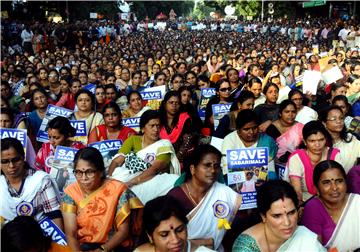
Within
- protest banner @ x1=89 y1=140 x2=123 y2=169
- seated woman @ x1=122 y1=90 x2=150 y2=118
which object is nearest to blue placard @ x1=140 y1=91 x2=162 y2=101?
seated woman @ x1=122 y1=90 x2=150 y2=118

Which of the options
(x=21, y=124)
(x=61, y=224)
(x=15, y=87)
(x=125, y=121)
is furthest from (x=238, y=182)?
(x=15, y=87)

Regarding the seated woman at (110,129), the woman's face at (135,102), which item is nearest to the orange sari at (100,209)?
the seated woman at (110,129)

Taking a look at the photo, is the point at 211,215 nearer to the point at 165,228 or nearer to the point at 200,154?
the point at 200,154

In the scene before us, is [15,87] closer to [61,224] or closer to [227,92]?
[227,92]

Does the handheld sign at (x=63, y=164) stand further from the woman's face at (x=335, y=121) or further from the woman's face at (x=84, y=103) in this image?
the woman's face at (x=335, y=121)

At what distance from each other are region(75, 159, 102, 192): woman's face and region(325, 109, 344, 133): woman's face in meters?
2.36

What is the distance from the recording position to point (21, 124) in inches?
A: 219

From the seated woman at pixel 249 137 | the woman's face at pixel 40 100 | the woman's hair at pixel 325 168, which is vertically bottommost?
the woman's hair at pixel 325 168

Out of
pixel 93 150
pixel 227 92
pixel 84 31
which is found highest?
pixel 84 31

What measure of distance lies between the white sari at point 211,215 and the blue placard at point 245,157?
0.43 m

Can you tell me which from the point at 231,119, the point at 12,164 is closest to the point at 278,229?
the point at 12,164

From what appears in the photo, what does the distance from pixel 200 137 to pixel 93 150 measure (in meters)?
2.38

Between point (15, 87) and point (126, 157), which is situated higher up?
point (15, 87)

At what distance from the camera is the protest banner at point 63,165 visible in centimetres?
→ 421
